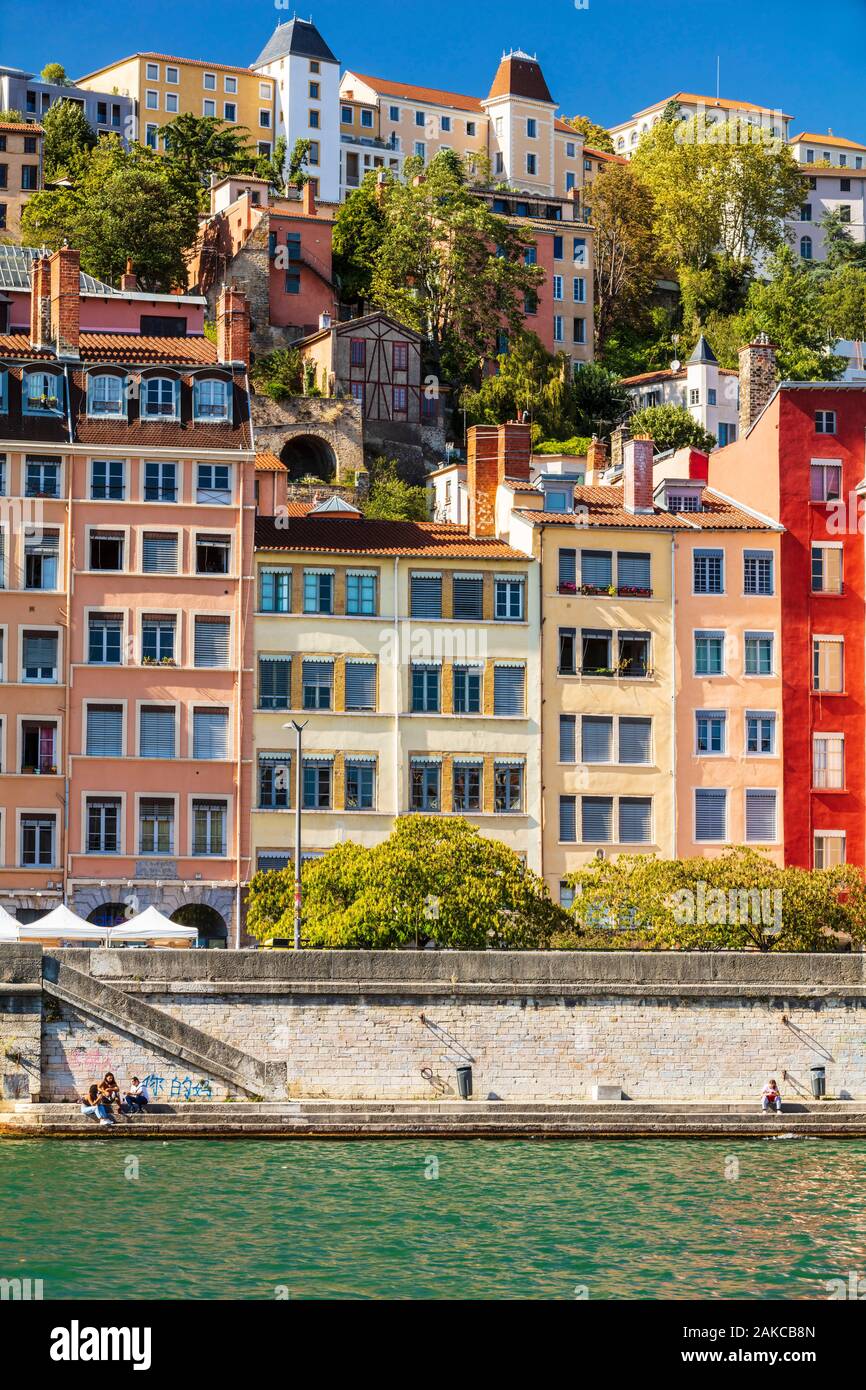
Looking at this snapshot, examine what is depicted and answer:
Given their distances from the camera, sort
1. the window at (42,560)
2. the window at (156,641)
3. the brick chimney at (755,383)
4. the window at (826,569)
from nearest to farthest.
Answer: the window at (42,560), the window at (156,641), the window at (826,569), the brick chimney at (755,383)

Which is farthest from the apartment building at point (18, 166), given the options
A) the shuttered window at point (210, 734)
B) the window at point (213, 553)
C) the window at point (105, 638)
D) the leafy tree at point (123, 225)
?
the shuttered window at point (210, 734)

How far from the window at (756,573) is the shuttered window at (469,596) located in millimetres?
7573

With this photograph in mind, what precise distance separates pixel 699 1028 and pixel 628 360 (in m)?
72.2

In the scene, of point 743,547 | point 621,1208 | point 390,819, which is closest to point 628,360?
point 743,547

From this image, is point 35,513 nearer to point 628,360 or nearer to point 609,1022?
point 609,1022

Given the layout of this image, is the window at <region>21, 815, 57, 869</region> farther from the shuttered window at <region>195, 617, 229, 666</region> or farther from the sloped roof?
the sloped roof

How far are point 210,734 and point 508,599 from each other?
906 centimetres

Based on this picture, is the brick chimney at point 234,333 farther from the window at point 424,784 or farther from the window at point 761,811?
the window at point 761,811

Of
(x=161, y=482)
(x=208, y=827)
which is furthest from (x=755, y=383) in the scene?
(x=208, y=827)

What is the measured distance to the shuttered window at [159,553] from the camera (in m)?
57.0

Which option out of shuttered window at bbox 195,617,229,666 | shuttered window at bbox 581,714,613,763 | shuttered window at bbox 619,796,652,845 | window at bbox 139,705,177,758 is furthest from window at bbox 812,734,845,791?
window at bbox 139,705,177,758

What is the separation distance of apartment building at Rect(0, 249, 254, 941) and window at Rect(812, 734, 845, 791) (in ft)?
52.1

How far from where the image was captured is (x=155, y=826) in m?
55.7

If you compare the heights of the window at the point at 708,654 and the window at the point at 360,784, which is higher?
the window at the point at 708,654
